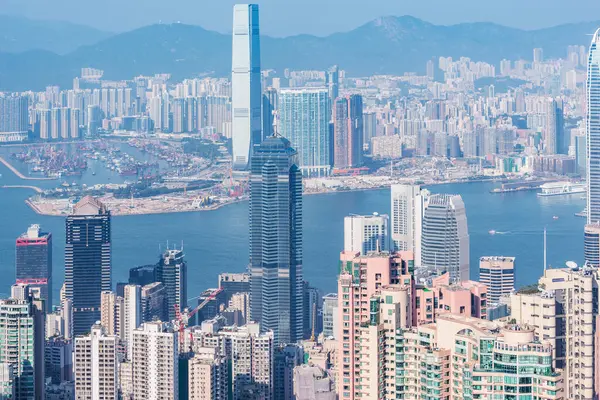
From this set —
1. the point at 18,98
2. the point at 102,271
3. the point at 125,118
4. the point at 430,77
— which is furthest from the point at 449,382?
the point at 430,77

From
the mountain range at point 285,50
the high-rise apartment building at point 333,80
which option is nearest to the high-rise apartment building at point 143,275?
the mountain range at point 285,50

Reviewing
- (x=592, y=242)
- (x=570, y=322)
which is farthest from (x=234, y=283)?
(x=570, y=322)

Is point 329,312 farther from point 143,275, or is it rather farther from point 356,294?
point 356,294

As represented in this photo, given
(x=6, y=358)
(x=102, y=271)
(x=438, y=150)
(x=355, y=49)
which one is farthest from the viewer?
(x=355, y=49)

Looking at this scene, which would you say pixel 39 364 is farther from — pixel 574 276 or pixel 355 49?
pixel 355 49

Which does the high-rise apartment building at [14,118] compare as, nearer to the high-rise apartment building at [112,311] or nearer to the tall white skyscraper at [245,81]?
the tall white skyscraper at [245,81]

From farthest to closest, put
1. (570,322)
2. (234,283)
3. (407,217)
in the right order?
(407,217) < (234,283) < (570,322)
